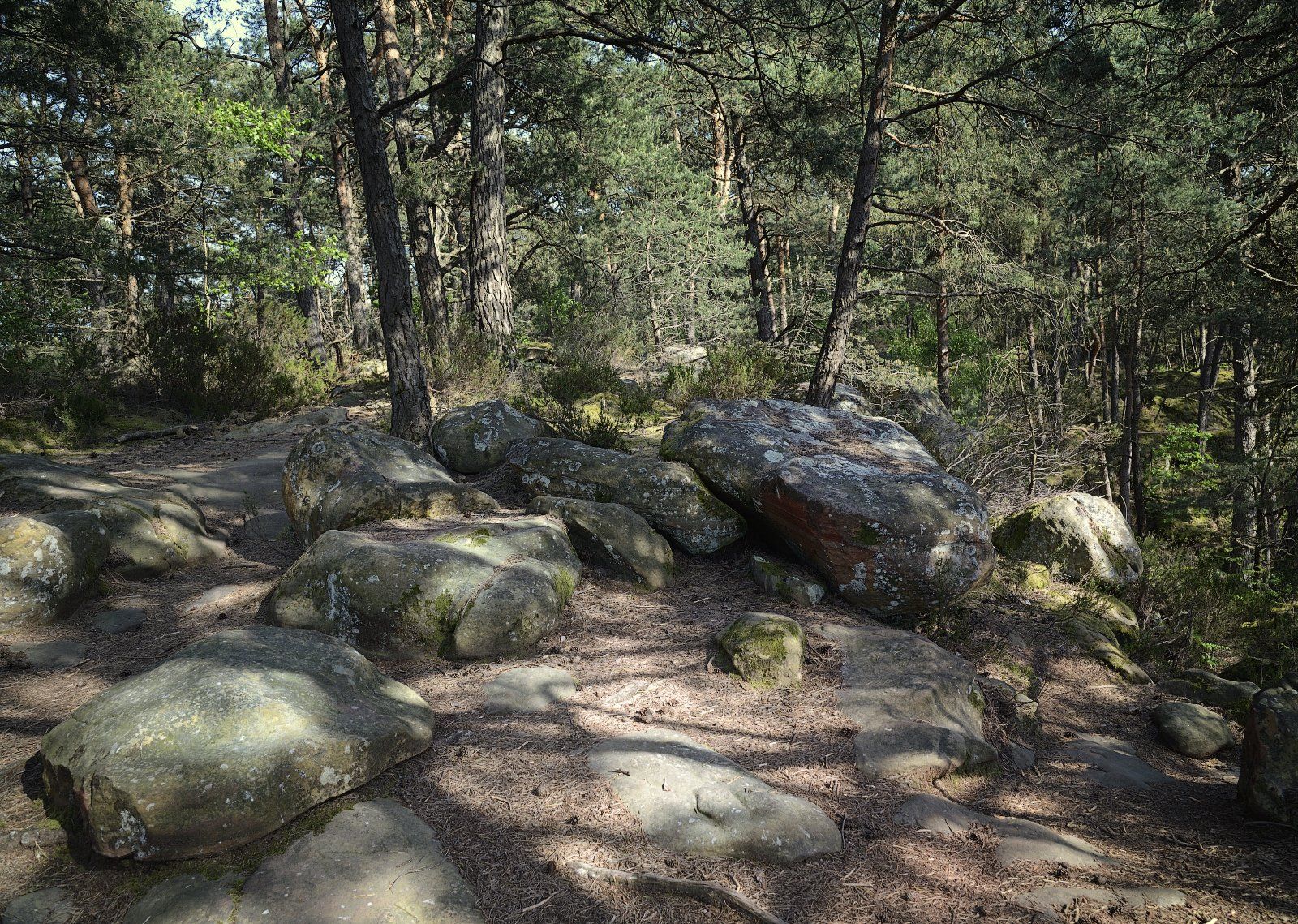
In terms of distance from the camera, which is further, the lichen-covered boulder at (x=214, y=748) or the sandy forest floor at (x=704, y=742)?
the sandy forest floor at (x=704, y=742)

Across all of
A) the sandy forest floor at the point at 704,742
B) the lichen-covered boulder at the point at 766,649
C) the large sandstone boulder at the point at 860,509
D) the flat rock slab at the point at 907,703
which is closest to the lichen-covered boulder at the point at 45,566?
the sandy forest floor at the point at 704,742

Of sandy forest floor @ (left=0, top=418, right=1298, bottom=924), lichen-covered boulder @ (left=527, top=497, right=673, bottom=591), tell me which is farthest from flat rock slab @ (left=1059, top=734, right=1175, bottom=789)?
lichen-covered boulder @ (left=527, top=497, right=673, bottom=591)

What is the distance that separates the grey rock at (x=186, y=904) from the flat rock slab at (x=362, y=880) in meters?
0.06

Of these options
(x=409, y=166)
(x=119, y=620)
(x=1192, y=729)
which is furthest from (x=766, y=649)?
(x=409, y=166)

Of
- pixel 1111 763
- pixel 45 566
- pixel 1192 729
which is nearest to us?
pixel 45 566

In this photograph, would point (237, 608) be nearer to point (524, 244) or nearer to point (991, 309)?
point (991, 309)

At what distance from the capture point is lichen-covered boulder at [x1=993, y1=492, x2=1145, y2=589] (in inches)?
289

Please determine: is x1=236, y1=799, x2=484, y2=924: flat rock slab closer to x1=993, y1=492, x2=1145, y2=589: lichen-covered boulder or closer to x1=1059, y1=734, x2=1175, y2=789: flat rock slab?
x1=1059, y1=734, x2=1175, y2=789: flat rock slab

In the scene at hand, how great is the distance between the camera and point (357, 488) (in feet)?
17.8

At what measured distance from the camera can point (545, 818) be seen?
118 inches

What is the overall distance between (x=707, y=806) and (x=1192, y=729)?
13.1 feet

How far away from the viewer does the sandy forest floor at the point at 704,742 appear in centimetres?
269

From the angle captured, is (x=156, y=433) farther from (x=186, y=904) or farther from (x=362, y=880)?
(x=362, y=880)

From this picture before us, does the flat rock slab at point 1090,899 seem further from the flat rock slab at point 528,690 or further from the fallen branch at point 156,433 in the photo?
the fallen branch at point 156,433
